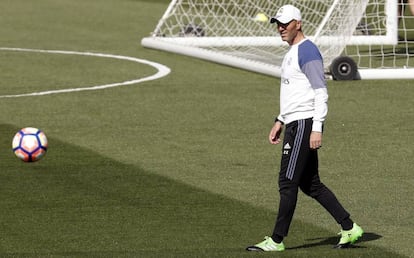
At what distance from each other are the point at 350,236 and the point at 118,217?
227 cm

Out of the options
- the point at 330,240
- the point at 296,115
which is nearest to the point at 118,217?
the point at 330,240

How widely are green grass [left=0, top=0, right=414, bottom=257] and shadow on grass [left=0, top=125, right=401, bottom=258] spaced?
0.05ft

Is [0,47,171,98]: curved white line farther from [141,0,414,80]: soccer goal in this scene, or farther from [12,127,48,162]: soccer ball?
[12,127,48,162]: soccer ball

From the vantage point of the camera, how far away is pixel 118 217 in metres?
11.6

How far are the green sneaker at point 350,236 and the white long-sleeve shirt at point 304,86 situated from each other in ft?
2.99

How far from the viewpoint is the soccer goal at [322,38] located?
21.4 metres

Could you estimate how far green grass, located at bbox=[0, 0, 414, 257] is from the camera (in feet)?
35.5

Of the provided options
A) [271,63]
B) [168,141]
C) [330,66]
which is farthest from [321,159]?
[271,63]

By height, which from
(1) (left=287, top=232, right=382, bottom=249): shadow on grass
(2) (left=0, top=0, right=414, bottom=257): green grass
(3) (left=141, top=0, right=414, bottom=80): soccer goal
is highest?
(1) (left=287, top=232, right=382, bottom=249): shadow on grass

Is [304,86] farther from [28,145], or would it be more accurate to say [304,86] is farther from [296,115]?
[28,145]

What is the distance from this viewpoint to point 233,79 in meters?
21.3

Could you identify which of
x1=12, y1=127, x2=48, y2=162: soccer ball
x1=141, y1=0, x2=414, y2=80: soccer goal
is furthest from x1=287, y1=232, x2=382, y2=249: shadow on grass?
x1=141, y1=0, x2=414, y2=80: soccer goal

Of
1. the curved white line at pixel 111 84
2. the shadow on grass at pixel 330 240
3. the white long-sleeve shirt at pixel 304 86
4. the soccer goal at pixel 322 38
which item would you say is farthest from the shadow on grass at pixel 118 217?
the soccer goal at pixel 322 38

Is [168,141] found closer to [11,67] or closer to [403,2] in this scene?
[11,67]
